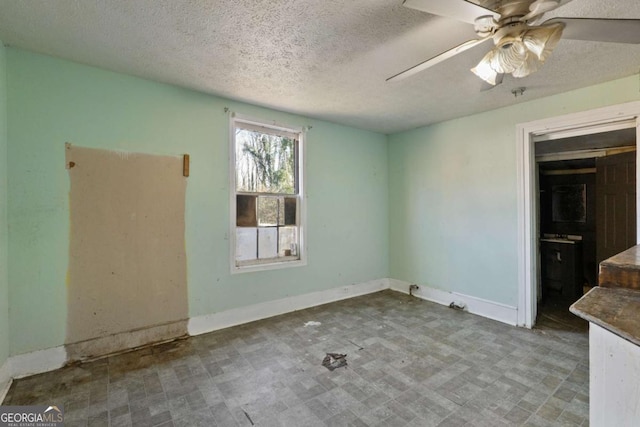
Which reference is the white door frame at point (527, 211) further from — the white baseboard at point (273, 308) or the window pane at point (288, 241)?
the window pane at point (288, 241)

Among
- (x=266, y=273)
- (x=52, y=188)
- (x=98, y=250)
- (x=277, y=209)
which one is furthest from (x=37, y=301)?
(x=277, y=209)

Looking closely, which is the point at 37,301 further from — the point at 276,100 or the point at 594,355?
the point at 594,355

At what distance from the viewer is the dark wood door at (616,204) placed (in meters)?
3.35

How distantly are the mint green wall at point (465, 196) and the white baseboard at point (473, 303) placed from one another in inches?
2.7

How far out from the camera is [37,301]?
7.20ft

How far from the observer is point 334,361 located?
237cm

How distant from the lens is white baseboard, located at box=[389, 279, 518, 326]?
10.5 feet

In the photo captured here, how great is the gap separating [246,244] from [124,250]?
1.18 meters

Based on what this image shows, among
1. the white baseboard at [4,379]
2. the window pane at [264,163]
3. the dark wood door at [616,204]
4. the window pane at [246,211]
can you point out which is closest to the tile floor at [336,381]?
the white baseboard at [4,379]

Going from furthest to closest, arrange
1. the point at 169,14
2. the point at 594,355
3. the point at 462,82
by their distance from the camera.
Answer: the point at 462,82 → the point at 169,14 → the point at 594,355

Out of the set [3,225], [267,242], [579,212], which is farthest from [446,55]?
[579,212]

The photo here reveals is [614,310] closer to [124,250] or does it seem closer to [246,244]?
[246,244]

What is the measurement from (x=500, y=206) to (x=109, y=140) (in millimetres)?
4051

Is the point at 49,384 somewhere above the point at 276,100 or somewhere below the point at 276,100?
below
